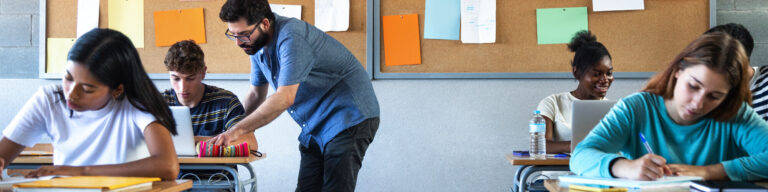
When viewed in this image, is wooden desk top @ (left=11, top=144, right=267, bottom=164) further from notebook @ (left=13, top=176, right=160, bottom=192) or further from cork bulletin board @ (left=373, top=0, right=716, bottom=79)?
cork bulletin board @ (left=373, top=0, right=716, bottom=79)

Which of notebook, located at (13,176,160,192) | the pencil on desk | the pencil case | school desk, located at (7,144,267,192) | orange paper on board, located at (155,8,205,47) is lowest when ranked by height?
school desk, located at (7,144,267,192)

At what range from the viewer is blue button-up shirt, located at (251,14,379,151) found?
6.66ft

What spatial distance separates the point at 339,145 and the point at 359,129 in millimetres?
96

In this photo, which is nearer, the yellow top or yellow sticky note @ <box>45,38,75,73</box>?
the yellow top

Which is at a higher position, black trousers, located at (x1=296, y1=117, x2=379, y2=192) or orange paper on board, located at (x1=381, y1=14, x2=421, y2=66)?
orange paper on board, located at (x1=381, y1=14, x2=421, y2=66)

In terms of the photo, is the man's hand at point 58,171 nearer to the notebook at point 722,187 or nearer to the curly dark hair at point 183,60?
the curly dark hair at point 183,60

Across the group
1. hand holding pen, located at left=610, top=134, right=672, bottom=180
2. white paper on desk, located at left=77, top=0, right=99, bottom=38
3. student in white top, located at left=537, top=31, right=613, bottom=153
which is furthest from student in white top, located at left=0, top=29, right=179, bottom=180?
white paper on desk, located at left=77, top=0, right=99, bottom=38

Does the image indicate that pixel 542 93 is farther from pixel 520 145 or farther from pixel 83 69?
pixel 83 69

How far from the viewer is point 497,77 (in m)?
3.01

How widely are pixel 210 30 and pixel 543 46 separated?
70.6 inches

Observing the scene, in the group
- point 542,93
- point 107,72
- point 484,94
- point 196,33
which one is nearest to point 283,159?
point 196,33

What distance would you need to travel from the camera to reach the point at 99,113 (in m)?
1.42

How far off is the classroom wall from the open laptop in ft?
3.44

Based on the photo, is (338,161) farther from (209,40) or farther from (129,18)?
(129,18)
